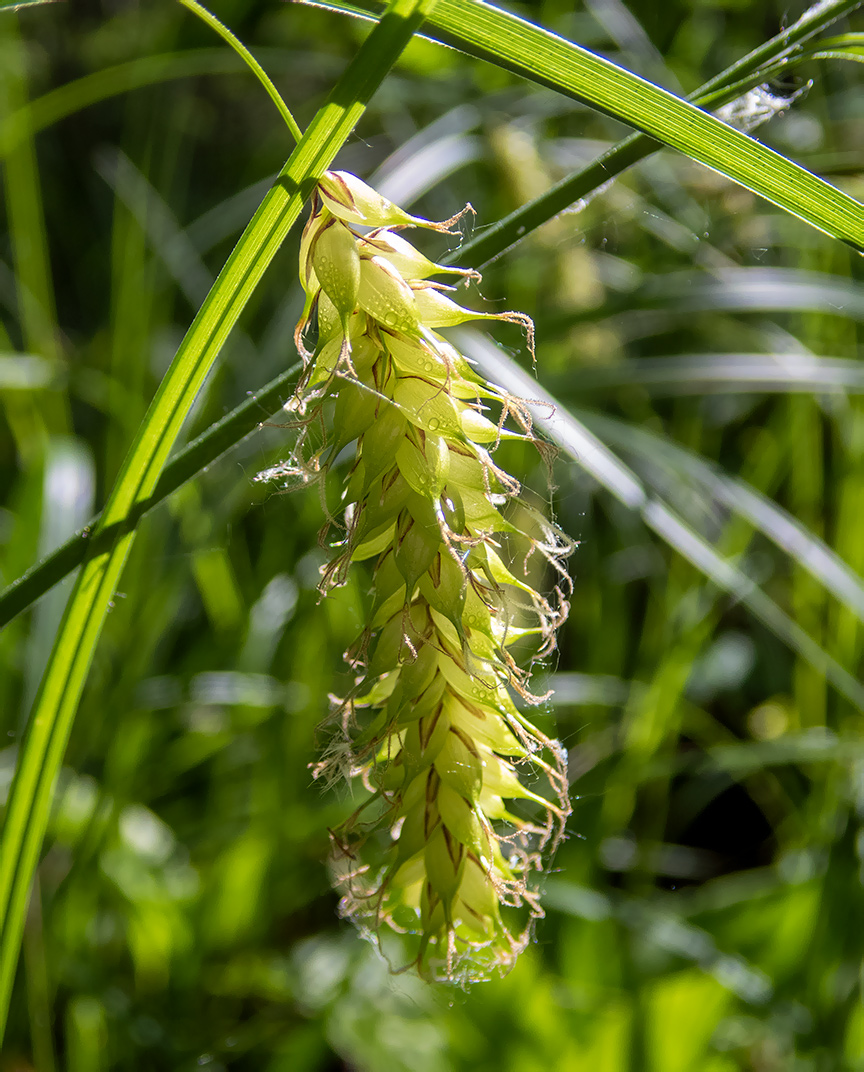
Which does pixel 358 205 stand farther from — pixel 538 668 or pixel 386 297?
pixel 538 668

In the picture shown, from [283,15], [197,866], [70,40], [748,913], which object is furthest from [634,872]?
[70,40]

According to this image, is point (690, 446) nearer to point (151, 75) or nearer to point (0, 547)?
point (151, 75)

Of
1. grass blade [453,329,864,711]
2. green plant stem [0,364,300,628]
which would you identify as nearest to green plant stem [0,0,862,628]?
green plant stem [0,364,300,628]

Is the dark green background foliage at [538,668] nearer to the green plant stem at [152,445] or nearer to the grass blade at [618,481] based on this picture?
the grass blade at [618,481]

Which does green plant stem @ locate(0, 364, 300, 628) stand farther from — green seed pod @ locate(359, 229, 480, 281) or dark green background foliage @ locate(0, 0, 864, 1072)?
dark green background foliage @ locate(0, 0, 864, 1072)

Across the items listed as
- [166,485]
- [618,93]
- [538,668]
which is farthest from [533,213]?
[538,668]

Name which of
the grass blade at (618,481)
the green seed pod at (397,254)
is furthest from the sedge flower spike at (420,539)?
the grass blade at (618,481)
